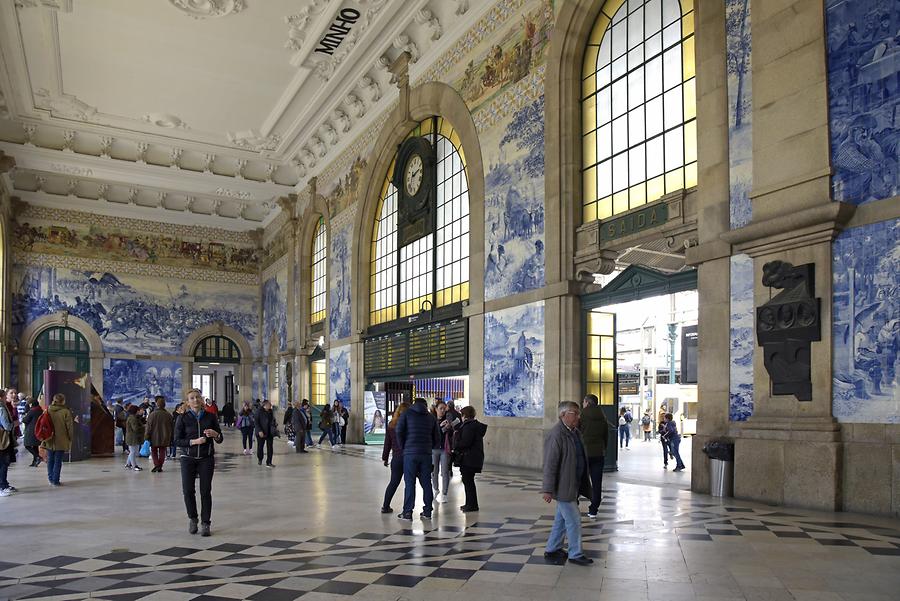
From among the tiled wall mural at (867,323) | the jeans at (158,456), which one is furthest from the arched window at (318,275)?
the tiled wall mural at (867,323)

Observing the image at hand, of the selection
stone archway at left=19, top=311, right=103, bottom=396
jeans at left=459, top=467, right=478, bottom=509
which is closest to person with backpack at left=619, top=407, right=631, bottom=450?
jeans at left=459, top=467, right=478, bottom=509

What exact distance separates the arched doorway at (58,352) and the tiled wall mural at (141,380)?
1157mm

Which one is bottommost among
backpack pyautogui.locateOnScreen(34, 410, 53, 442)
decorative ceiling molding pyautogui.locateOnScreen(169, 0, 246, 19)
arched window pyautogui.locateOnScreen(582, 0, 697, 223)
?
backpack pyautogui.locateOnScreen(34, 410, 53, 442)

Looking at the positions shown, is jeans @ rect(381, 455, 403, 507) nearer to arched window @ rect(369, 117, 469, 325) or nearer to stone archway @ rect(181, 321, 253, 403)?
arched window @ rect(369, 117, 469, 325)

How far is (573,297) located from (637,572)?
322 inches

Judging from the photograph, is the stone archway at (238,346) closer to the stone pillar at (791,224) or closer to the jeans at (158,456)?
the jeans at (158,456)

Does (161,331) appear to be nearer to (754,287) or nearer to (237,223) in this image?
(237,223)

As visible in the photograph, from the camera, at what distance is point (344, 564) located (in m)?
6.37

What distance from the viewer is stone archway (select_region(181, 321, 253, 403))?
35562 mm

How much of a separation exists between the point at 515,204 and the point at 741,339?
6.34 metres

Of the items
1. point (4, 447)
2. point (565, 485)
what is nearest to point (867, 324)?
point (565, 485)

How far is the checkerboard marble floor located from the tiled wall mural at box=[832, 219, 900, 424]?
4.22 feet

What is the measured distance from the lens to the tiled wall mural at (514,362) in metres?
14.4

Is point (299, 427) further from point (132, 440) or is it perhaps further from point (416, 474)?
point (416, 474)
